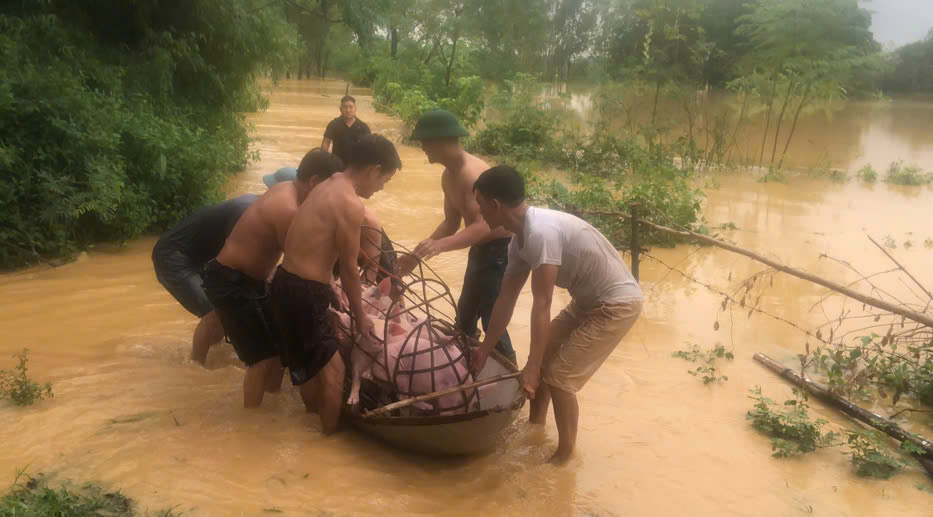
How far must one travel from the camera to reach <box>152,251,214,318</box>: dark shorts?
4875mm

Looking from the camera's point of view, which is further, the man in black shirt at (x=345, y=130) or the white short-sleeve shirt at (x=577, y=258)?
the man in black shirt at (x=345, y=130)

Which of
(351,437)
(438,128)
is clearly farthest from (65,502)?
(438,128)

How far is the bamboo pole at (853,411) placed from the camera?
14.6 ft

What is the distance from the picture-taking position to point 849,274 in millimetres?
8922

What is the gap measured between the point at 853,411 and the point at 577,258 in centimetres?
273

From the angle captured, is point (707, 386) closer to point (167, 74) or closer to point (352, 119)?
point (352, 119)

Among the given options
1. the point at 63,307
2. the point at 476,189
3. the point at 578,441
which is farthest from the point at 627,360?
the point at 63,307

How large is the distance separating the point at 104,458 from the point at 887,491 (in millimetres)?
4484

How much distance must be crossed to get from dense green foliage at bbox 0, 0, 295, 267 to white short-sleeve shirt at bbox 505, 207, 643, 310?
500cm

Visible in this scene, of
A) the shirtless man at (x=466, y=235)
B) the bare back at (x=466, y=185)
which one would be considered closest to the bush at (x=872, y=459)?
the shirtless man at (x=466, y=235)

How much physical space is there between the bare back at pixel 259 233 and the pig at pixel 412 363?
→ 24.8 inches

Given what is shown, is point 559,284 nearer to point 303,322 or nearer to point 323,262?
point 323,262

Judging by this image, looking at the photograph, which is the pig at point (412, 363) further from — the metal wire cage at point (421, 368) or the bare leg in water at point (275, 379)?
the bare leg in water at point (275, 379)

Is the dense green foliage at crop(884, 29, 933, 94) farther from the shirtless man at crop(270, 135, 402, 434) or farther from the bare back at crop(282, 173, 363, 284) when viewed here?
the bare back at crop(282, 173, 363, 284)
